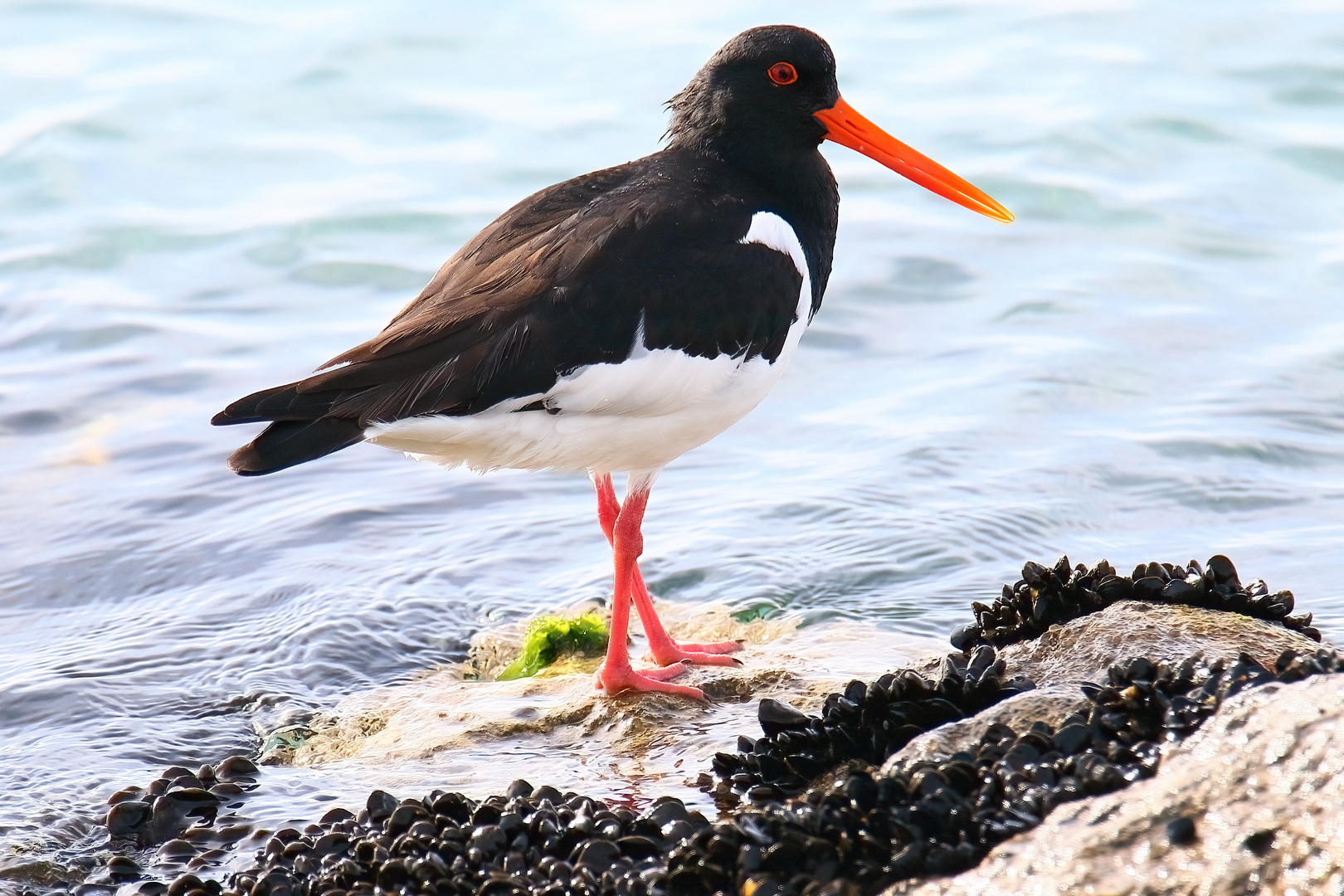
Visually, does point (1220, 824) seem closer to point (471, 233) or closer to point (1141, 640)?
point (1141, 640)

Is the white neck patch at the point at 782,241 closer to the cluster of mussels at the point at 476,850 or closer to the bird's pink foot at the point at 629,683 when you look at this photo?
the bird's pink foot at the point at 629,683

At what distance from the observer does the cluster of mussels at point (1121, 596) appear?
3.67 meters

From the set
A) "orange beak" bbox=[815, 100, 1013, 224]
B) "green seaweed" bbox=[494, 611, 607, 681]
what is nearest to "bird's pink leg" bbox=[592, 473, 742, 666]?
"green seaweed" bbox=[494, 611, 607, 681]

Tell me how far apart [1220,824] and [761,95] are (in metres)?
2.95

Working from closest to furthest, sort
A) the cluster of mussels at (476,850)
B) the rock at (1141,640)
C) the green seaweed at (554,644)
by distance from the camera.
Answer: the cluster of mussels at (476,850)
the rock at (1141,640)
the green seaweed at (554,644)

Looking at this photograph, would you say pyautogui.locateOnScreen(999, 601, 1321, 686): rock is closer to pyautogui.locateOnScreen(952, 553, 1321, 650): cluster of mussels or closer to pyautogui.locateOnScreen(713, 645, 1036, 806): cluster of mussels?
pyautogui.locateOnScreen(952, 553, 1321, 650): cluster of mussels

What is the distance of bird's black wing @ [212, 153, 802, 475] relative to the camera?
3.82 m

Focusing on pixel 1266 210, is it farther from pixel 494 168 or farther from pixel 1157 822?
pixel 1157 822

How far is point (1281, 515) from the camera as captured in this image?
591 centimetres

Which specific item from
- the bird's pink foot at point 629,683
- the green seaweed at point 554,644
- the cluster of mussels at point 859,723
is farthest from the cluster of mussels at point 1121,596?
the green seaweed at point 554,644

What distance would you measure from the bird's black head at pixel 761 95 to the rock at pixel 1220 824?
2.59 metres

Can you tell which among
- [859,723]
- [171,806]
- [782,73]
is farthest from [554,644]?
[782,73]

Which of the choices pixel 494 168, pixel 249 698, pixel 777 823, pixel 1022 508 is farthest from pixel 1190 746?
pixel 494 168

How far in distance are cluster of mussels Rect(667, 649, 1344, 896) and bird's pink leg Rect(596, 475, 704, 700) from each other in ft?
4.13
